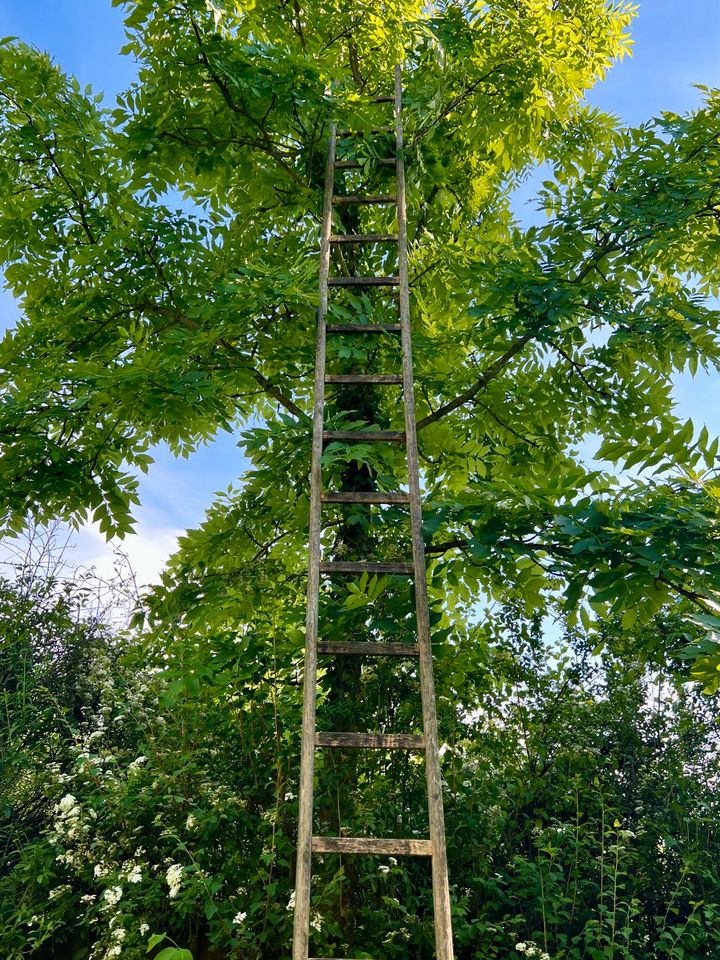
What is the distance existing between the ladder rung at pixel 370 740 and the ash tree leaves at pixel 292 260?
1.45 meters

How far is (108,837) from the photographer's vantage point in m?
5.20

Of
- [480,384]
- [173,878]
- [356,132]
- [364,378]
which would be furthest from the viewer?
[480,384]

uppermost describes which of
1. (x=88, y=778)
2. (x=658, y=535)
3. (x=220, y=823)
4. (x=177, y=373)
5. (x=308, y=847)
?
(x=177, y=373)

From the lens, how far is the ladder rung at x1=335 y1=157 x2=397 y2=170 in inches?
207

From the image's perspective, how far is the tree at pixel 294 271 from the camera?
4891 mm

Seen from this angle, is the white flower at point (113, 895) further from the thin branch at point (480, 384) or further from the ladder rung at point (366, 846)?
the thin branch at point (480, 384)

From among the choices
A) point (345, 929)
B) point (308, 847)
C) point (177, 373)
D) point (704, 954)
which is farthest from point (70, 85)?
point (704, 954)

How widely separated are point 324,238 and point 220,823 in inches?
143

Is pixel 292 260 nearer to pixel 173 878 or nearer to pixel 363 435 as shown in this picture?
pixel 363 435

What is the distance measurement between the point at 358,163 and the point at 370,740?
12.7 ft

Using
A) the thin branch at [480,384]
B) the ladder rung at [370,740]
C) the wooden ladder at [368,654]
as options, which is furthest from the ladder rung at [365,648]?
the thin branch at [480,384]

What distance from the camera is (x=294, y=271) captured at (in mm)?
4648

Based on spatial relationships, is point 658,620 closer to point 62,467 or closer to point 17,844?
point 62,467

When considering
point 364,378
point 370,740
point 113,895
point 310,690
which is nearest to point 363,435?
point 364,378
